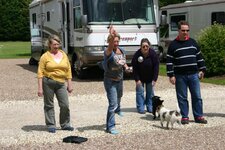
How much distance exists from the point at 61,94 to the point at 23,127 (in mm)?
1133

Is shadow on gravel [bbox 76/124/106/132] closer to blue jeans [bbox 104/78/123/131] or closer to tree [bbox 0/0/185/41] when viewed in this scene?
blue jeans [bbox 104/78/123/131]

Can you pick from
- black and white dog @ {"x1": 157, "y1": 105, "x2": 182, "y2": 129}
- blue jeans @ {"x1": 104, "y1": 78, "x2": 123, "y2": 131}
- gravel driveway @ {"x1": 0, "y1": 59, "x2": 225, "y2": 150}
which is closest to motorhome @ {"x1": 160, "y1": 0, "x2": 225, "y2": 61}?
gravel driveway @ {"x1": 0, "y1": 59, "x2": 225, "y2": 150}

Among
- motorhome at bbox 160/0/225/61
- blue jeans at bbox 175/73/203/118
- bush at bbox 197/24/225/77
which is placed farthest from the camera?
motorhome at bbox 160/0/225/61

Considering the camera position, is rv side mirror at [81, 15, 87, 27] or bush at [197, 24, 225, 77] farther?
bush at [197, 24, 225, 77]

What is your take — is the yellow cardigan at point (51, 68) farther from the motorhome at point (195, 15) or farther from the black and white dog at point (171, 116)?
the motorhome at point (195, 15)

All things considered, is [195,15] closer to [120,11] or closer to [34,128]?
[120,11]

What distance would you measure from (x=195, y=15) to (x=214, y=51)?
5.39 metres

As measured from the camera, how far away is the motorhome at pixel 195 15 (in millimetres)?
19609

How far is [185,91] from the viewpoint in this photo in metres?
8.48

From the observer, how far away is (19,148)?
6.85 m

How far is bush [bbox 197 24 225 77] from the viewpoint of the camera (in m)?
16.4

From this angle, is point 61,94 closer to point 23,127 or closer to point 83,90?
point 23,127

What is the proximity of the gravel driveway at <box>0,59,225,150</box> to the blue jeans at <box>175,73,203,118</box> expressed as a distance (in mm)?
264

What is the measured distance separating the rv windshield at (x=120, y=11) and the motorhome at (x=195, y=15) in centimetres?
231
